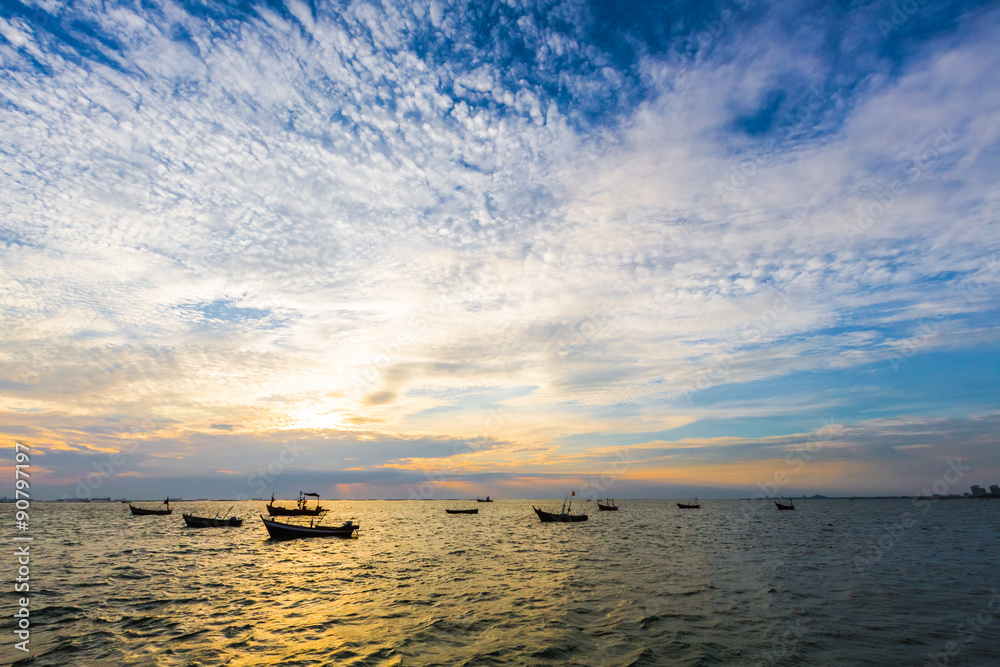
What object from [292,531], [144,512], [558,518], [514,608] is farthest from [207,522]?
[514,608]

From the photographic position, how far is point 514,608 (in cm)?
2169

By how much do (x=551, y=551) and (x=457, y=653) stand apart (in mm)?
29957

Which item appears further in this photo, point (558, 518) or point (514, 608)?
point (558, 518)

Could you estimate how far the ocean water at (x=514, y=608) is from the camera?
615 inches

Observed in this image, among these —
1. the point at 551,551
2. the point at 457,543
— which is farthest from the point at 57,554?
the point at 551,551

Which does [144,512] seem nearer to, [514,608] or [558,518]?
[558,518]

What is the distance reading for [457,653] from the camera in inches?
616

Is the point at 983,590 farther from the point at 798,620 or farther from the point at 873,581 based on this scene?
the point at 798,620

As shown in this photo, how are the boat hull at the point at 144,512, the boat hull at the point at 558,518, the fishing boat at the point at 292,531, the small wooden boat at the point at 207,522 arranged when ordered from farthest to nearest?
1. the boat hull at the point at 144,512
2. the boat hull at the point at 558,518
3. the small wooden boat at the point at 207,522
4. the fishing boat at the point at 292,531

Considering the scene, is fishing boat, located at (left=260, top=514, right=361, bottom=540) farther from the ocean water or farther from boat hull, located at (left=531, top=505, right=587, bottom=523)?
boat hull, located at (left=531, top=505, right=587, bottom=523)

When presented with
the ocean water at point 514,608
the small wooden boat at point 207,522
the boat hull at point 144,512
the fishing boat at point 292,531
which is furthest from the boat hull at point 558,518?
the boat hull at point 144,512

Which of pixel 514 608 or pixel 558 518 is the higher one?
pixel 514 608

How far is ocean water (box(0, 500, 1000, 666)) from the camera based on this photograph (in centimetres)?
1563

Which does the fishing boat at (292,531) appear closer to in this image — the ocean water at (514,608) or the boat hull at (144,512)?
the ocean water at (514,608)
